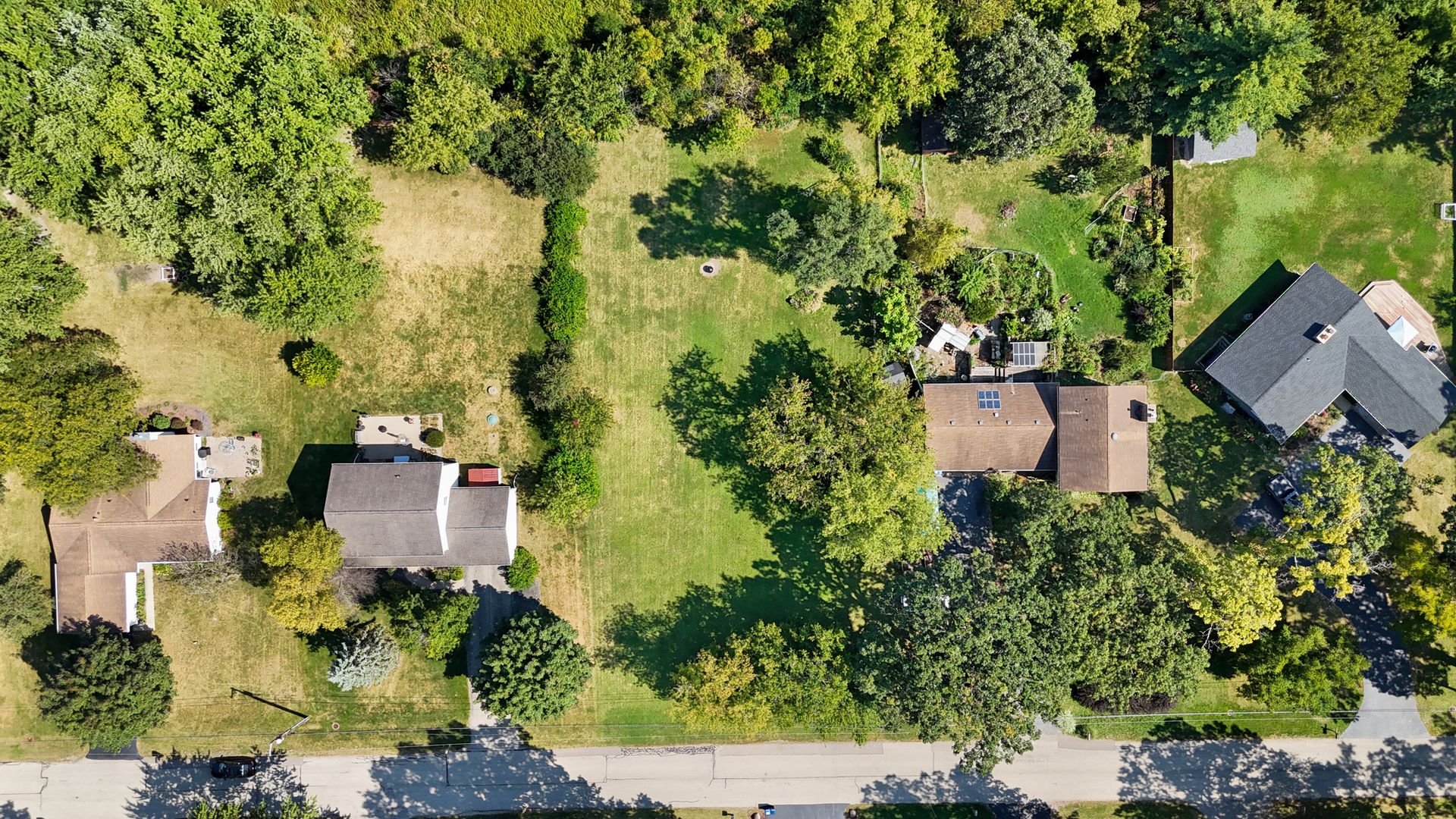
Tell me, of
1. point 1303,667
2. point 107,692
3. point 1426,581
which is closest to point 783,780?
point 1303,667

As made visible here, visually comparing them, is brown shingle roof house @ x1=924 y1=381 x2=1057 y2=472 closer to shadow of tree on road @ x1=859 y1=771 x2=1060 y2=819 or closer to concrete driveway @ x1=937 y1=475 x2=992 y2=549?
concrete driveway @ x1=937 y1=475 x2=992 y2=549

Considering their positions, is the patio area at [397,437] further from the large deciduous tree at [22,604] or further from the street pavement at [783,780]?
the large deciduous tree at [22,604]

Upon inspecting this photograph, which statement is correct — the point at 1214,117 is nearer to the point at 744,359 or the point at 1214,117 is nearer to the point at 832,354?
the point at 832,354

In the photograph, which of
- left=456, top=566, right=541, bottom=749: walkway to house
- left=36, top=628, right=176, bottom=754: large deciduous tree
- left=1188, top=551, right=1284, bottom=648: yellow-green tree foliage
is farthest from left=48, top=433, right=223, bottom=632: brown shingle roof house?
left=1188, top=551, right=1284, bottom=648: yellow-green tree foliage

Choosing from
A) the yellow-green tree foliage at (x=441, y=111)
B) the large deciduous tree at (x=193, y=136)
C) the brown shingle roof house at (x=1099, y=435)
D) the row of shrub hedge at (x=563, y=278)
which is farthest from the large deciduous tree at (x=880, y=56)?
the large deciduous tree at (x=193, y=136)

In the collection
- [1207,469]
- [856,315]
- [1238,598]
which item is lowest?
[1238,598]

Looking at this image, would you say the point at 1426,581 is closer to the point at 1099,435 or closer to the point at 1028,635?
the point at 1099,435
